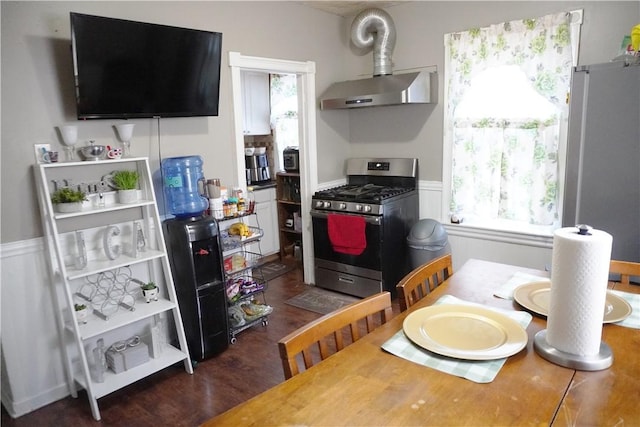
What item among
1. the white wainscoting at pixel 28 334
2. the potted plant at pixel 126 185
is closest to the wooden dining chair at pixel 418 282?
the potted plant at pixel 126 185

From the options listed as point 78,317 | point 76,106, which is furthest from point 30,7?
point 78,317

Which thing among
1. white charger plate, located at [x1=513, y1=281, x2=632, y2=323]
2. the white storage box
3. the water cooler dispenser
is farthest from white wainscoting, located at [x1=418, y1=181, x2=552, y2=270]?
the white storage box

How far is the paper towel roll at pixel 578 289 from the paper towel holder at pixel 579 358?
12mm

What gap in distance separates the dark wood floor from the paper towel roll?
1782mm

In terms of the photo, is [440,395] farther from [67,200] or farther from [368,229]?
[368,229]

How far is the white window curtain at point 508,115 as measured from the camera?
309 centimetres

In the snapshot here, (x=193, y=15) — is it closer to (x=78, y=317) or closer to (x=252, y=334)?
(x=78, y=317)

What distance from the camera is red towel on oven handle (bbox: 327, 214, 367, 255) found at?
353 cm

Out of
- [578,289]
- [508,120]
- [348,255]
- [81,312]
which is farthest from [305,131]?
[578,289]

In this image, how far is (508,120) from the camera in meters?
3.34

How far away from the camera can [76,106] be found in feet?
7.61

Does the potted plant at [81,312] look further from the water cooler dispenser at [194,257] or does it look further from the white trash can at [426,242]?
the white trash can at [426,242]

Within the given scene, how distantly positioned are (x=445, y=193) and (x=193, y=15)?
240 centimetres

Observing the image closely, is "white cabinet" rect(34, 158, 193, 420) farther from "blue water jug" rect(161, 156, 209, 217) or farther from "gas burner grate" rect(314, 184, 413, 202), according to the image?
"gas burner grate" rect(314, 184, 413, 202)
